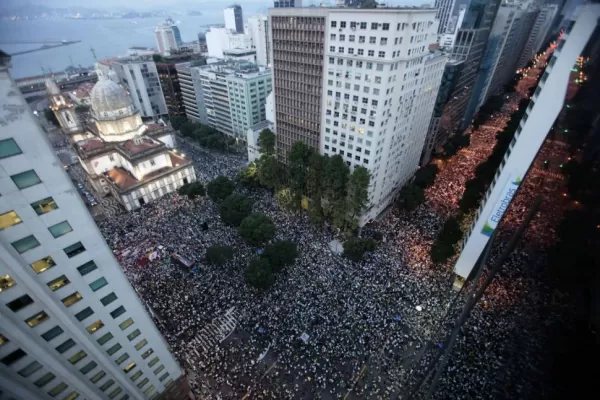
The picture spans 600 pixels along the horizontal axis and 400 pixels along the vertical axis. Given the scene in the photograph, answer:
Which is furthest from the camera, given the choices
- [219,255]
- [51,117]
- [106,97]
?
[51,117]

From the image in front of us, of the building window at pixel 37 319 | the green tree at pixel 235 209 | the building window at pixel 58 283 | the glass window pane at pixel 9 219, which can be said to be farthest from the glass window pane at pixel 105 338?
the green tree at pixel 235 209

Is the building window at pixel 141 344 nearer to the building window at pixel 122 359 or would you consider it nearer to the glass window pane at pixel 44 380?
the building window at pixel 122 359

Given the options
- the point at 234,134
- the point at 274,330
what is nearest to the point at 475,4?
the point at 234,134

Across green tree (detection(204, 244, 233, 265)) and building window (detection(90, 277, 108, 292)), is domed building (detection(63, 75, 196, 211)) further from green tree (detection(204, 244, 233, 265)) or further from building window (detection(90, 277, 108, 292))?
building window (detection(90, 277, 108, 292))

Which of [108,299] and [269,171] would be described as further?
[269,171]

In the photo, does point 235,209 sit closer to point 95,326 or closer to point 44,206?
point 95,326

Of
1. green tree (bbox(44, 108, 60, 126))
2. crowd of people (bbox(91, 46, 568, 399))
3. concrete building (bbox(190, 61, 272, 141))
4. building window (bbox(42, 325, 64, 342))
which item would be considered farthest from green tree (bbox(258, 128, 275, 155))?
green tree (bbox(44, 108, 60, 126))

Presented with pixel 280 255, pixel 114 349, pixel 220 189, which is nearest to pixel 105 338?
pixel 114 349
